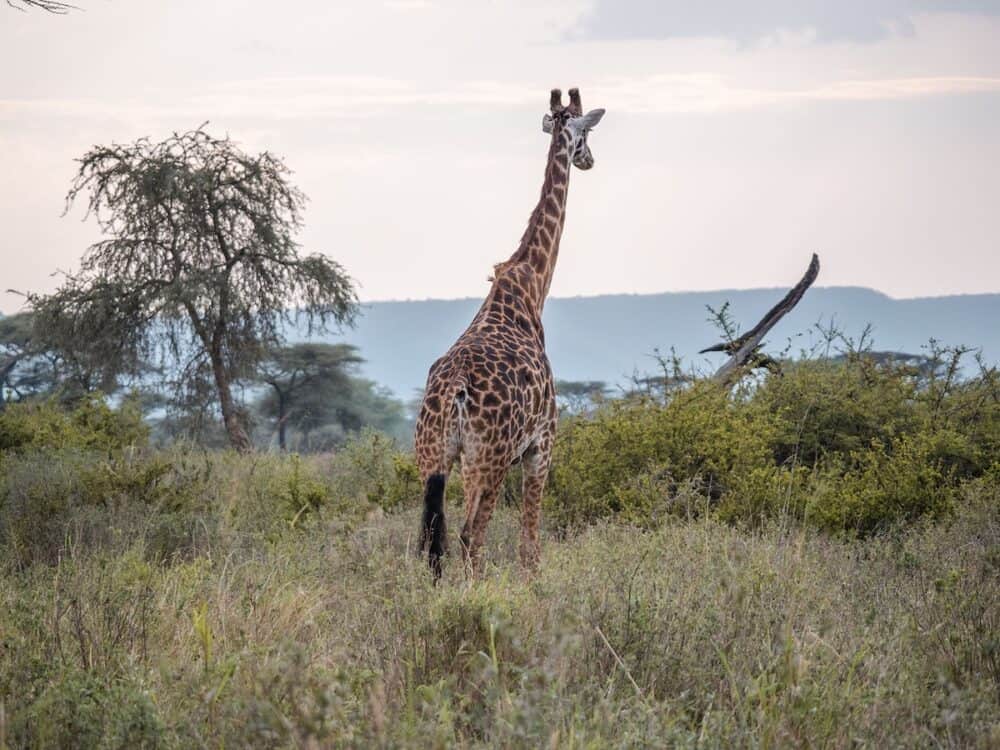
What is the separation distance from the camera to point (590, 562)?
20.7 ft

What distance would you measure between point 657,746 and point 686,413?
6.05 meters

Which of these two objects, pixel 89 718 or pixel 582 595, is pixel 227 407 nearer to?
pixel 582 595

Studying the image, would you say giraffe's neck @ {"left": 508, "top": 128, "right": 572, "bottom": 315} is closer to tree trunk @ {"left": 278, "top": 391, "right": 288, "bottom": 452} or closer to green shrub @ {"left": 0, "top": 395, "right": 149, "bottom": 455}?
green shrub @ {"left": 0, "top": 395, "right": 149, "bottom": 455}

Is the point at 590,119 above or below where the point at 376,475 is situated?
above

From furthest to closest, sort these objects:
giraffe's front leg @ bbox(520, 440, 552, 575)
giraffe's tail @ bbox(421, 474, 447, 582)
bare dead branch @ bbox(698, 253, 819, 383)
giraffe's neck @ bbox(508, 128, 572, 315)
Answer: bare dead branch @ bbox(698, 253, 819, 383), giraffe's neck @ bbox(508, 128, 572, 315), giraffe's front leg @ bbox(520, 440, 552, 575), giraffe's tail @ bbox(421, 474, 447, 582)

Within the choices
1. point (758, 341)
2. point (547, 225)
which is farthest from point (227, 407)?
point (547, 225)

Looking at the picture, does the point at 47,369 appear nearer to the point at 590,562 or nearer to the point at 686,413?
the point at 686,413

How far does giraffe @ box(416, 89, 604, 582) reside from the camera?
6.56 m

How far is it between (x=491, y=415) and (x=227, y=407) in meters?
12.8

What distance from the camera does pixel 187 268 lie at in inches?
735

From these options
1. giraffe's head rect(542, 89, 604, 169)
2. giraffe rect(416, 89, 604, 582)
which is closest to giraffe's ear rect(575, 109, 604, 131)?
giraffe's head rect(542, 89, 604, 169)

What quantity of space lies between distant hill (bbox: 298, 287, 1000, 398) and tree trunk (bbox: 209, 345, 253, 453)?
8678cm

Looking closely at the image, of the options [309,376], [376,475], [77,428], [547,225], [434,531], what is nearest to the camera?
[434,531]

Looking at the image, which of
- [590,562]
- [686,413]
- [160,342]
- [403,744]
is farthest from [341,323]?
[403,744]
